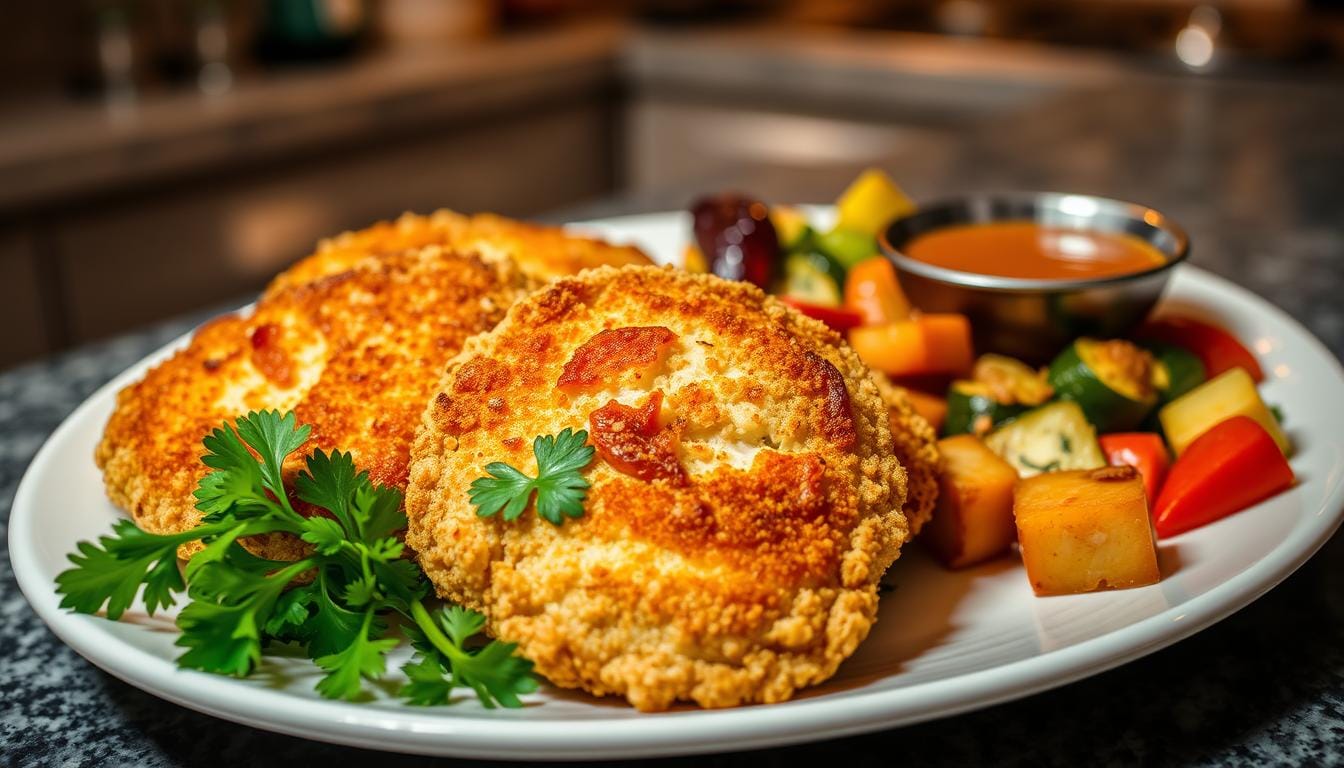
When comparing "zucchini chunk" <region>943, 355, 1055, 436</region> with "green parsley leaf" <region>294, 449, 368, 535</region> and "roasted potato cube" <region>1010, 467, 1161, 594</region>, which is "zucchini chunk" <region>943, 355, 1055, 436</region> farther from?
"green parsley leaf" <region>294, 449, 368, 535</region>

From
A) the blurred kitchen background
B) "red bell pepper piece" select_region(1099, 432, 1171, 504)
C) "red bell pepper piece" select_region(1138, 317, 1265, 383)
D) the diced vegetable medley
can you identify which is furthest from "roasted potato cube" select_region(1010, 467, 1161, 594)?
the blurred kitchen background

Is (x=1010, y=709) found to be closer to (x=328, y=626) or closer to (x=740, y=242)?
(x=328, y=626)

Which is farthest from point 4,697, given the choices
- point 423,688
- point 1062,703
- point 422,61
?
point 422,61

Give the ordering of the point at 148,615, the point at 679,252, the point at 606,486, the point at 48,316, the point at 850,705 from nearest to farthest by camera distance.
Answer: the point at 850,705 < the point at 606,486 < the point at 148,615 < the point at 679,252 < the point at 48,316

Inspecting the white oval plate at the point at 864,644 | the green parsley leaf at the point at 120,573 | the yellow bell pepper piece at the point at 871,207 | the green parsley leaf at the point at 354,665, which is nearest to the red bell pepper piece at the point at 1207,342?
the white oval plate at the point at 864,644

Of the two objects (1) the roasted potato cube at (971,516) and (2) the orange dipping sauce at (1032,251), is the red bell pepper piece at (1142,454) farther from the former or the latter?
(2) the orange dipping sauce at (1032,251)

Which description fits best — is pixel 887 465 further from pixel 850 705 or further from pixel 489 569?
pixel 489 569
